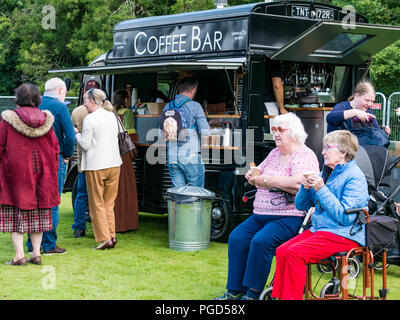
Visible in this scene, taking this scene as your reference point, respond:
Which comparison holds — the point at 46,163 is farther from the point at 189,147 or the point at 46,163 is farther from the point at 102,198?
the point at 189,147

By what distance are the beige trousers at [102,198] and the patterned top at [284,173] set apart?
9.40ft

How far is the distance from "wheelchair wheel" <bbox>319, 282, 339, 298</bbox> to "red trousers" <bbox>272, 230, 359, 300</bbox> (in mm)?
263

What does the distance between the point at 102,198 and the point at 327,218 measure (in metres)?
3.58

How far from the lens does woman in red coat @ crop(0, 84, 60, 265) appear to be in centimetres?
696

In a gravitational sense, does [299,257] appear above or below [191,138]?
below

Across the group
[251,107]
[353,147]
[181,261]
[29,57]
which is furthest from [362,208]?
[29,57]

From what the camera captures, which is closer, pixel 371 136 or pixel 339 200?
pixel 339 200

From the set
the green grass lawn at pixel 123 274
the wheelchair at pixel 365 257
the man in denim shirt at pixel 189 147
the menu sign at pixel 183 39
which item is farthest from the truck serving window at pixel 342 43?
the green grass lawn at pixel 123 274

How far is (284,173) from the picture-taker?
562 centimetres

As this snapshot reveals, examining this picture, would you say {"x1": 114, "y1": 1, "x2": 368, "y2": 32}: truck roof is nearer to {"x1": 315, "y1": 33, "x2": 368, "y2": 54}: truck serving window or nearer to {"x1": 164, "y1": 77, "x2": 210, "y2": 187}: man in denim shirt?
{"x1": 315, "y1": 33, "x2": 368, "y2": 54}: truck serving window

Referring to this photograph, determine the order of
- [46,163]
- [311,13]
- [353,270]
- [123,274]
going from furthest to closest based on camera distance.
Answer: [311,13]
[46,163]
[123,274]
[353,270]

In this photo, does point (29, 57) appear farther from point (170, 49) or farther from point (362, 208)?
point (362, 208)

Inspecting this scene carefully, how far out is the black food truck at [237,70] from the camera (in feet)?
27.9

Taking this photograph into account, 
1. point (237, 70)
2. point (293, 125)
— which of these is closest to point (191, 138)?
point (237, 70)
